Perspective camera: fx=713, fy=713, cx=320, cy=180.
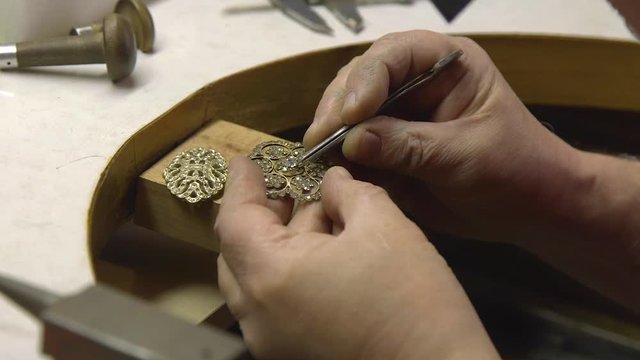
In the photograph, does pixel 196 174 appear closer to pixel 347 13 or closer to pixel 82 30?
pixel 82 30

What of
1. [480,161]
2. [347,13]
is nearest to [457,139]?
[480,161]

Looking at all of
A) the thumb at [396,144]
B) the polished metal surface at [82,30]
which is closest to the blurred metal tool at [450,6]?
the thumb at [396,144]

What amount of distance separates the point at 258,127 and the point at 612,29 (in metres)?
0.67

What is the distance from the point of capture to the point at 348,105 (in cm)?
80

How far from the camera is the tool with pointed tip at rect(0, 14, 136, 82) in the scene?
962 mm

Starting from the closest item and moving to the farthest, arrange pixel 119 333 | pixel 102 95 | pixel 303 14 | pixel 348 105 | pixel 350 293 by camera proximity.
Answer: pixel 119 333 < pixel 350 293 < pixel 348 105 < pixel 102 95 < pixel 303 14

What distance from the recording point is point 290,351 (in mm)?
644

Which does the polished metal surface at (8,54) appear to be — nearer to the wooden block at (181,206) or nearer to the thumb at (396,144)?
the wooden block at (181,206)

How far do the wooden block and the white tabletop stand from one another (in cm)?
6

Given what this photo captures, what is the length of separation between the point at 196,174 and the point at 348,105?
0.66ft

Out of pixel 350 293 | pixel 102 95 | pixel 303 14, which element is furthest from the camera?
pixel 303 14

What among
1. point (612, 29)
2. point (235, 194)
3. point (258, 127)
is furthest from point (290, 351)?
point (612, 29)

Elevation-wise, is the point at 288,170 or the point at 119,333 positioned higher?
the point at 119,333

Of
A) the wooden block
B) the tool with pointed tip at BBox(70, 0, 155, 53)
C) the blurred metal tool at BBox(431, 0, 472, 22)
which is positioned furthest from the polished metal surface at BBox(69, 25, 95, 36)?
the blurred metal tool at BBox(431, 0, 472, 22)
